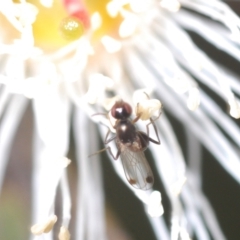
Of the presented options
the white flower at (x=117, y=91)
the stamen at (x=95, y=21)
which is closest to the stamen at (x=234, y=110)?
the white flower at (x=117, y=91)

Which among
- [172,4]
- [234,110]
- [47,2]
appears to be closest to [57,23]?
[47,2]

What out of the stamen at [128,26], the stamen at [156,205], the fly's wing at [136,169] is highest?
the stamen at [128,26]

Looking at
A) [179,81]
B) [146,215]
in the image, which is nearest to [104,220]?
[146,215]

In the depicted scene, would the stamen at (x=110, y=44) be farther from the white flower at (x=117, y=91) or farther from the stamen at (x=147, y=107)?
the stamen at (x=147, y=107)

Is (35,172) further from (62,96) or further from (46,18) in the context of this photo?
(46,18)

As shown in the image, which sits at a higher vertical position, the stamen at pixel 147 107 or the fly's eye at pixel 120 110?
the fly's eye at pixel 120 110

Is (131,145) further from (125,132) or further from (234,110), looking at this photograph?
(234,110)

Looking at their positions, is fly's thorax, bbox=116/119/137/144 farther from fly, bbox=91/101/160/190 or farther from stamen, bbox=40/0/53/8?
stamen, bbox=40/0/53/8
